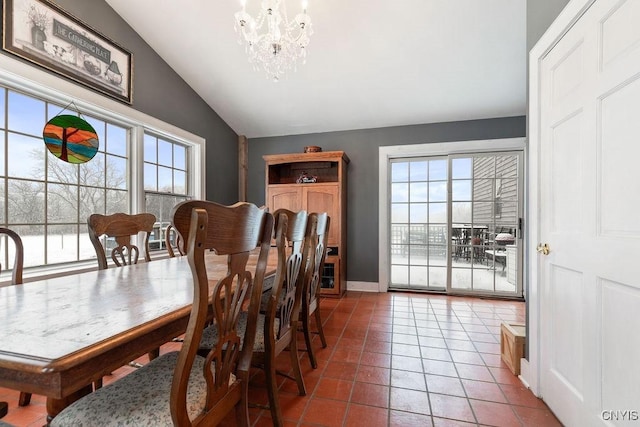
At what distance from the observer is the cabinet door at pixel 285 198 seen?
397 centimetres

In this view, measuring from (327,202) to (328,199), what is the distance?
44 mm

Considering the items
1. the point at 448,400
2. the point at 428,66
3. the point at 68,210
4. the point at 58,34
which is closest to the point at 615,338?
the point at 448,400

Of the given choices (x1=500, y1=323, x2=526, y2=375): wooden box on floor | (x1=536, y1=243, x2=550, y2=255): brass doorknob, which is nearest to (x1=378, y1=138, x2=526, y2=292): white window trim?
(x1=500, y1=323, x2=526, y2=375): wooden box on floor

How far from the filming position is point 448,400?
1.67m

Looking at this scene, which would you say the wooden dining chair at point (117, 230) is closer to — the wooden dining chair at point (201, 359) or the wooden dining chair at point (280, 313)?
the wooden dining chair at point (280, 313)

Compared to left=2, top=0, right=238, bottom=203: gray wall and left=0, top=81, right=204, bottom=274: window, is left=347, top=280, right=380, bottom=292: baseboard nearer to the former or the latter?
left=2, top=0, right=238, bottom=203: gray wall

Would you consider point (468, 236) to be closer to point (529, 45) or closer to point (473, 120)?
point (473, 120)

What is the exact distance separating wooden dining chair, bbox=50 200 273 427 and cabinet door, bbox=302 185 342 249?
2.74 m

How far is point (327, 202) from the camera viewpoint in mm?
3885

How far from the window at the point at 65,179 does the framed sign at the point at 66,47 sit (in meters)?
0.26

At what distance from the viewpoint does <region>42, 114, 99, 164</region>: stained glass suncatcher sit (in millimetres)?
2242

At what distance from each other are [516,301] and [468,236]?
99 cm

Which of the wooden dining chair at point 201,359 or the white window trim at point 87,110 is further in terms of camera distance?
the white window trim at point 87,110

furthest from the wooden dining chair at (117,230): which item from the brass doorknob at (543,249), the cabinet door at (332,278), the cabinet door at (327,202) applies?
the brass doorknob at (543,249)
